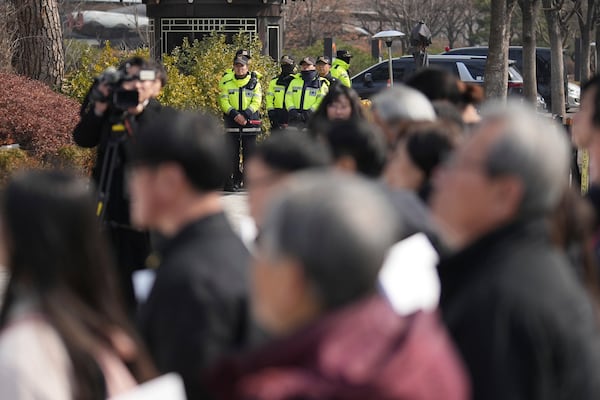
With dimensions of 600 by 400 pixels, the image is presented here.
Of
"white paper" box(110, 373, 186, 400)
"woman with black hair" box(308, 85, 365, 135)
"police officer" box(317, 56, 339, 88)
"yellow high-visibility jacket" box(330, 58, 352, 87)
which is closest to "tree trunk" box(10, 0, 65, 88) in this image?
"police officer" box(317, 56, 339, 88)

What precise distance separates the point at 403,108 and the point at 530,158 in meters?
2.35

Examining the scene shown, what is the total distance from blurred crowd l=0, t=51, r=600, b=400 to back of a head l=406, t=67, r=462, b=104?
52.3 inches

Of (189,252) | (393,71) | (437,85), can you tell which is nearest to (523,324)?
(189,252)

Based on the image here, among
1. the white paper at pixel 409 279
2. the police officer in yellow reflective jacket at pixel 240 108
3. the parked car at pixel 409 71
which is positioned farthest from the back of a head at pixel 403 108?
the parked car at pixel 409 71

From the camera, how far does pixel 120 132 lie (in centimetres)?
685

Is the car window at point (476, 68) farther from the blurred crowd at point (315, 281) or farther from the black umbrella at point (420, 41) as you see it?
the blurred crowd at point (315, 281)

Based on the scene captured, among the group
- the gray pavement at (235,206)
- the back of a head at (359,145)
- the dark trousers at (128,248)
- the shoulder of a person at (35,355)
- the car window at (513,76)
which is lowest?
the gray pavement at (235,206)

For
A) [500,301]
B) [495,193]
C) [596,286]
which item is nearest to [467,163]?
[495,193]

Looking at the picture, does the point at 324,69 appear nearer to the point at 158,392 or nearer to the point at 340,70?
the point at 340,70

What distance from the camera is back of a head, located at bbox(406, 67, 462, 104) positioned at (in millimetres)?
6102

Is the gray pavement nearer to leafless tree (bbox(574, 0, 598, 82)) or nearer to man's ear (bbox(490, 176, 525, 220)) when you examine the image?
man's ear (bbox(490, 176, 525, 220))

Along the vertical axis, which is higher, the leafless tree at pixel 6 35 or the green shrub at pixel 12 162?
the leafless tree at pixel 6 35

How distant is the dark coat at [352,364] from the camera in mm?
2285

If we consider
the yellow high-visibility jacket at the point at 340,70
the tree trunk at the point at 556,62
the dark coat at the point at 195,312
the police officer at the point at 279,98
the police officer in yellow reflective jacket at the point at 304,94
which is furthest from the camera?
the tree trunk at the point at 556,62
